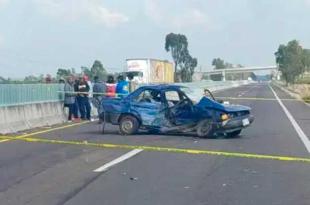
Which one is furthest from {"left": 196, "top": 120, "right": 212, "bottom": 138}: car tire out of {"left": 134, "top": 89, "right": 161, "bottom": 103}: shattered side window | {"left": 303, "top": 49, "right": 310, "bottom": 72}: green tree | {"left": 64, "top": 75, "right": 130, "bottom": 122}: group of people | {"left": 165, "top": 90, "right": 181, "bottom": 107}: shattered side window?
{"left": 303, "top": 49, "right": 310, "bottom": 72}: green tree

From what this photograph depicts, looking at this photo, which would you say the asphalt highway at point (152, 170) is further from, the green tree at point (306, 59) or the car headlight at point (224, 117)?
the green tree at point (306, 59)

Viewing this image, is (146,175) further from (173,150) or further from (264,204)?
(173,150)

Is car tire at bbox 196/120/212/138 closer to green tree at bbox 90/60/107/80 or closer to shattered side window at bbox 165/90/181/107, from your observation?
shattered side window at bbox 165/90/181/107

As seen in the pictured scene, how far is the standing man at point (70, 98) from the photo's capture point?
26.8 meters

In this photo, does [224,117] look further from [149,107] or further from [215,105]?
[149,107]

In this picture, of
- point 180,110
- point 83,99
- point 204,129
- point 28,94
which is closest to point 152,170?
point 204,129

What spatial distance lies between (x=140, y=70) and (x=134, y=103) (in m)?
48.2

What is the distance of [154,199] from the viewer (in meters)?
9.13

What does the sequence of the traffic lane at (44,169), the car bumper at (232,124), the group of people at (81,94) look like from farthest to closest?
1. the group of people at (81,94)
2. the car bumper at (232,124)
3. the traffic lane at (44,169)

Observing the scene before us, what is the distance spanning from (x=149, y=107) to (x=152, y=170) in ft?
24.9

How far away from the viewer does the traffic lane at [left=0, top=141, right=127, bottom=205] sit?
9.55 meters

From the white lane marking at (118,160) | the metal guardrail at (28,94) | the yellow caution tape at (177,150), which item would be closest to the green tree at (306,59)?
the metal guardrail at (28,94)

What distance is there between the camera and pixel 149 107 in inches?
770

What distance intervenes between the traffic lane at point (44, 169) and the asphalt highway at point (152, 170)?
13 millimetres
